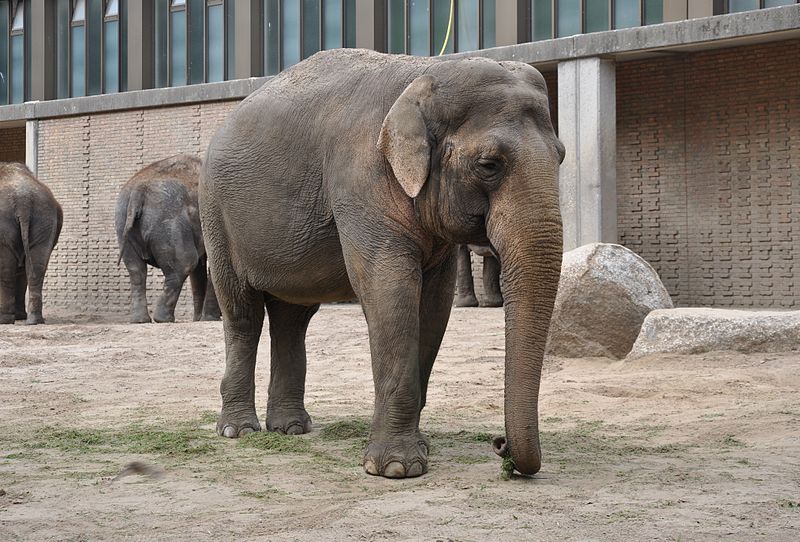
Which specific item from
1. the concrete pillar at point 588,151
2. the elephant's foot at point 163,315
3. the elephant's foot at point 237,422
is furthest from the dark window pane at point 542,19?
the elephant's foot at point 237,422

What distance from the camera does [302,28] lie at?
986 inches

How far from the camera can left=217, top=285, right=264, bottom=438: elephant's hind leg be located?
23.9 feet

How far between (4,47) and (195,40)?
6.21 metres

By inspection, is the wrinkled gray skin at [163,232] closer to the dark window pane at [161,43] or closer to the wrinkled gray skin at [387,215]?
the dark window pane at [161,43]

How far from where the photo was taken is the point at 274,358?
7.53m

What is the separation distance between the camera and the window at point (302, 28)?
80.5 ft

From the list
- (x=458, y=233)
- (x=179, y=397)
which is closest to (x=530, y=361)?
(x=458, y=233)

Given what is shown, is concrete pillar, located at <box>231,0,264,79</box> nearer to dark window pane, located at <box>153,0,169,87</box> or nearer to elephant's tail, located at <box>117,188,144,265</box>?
dark window pane, located at <box>153,0,169,87</box>

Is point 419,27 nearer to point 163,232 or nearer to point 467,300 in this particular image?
point 467,300

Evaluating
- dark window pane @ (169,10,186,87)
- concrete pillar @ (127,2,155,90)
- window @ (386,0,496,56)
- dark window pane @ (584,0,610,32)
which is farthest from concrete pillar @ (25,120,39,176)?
dark window pane @ (584,0,610,32)

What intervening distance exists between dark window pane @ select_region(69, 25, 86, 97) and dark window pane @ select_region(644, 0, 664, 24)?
13781mm

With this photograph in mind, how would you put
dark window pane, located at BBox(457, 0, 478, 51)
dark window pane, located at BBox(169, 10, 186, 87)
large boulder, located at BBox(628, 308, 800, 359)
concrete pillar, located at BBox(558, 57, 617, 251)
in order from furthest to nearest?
1. dark window pane, located at BBox(169, 10, 186, 87)
2. dark window pane, located at BBox(457, 0, 478, 51)
3. concrete pillar, located at BBox(558, 57, 617, 251)
4. large boulder, located at BBox(628, 308, 800, 359)

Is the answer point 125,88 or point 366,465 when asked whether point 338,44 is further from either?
point 366,465

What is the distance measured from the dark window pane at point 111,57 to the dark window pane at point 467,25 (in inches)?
350
